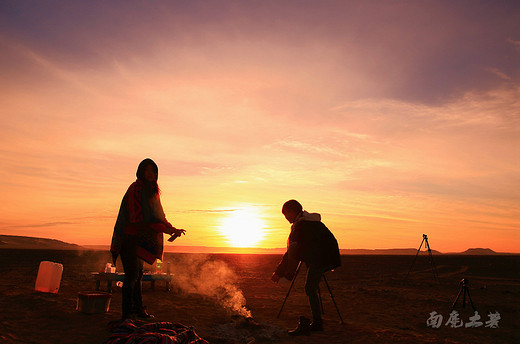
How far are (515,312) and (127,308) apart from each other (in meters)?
11.0

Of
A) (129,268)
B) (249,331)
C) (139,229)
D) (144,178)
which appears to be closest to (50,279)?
(129,268)

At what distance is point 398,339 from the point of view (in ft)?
22.7

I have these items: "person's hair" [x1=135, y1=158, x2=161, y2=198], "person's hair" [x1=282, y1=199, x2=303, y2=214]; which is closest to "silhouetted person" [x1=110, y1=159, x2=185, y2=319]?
"person's hair" [x1=135, y1=158, x2=161, y2=198]

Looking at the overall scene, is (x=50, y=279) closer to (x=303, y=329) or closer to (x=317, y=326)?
(x=303, y=329)

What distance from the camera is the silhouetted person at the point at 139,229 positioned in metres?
6.38

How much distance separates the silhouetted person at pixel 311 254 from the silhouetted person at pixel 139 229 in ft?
6.50

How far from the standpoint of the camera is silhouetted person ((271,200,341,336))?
7039 mm

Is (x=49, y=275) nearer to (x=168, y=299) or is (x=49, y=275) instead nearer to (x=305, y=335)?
(x=168, y=299)

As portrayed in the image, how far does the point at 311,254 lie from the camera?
704 centimetres

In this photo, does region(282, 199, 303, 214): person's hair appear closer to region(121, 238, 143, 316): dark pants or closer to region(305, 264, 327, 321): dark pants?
region(305, 264, 327, 321): dark pants
